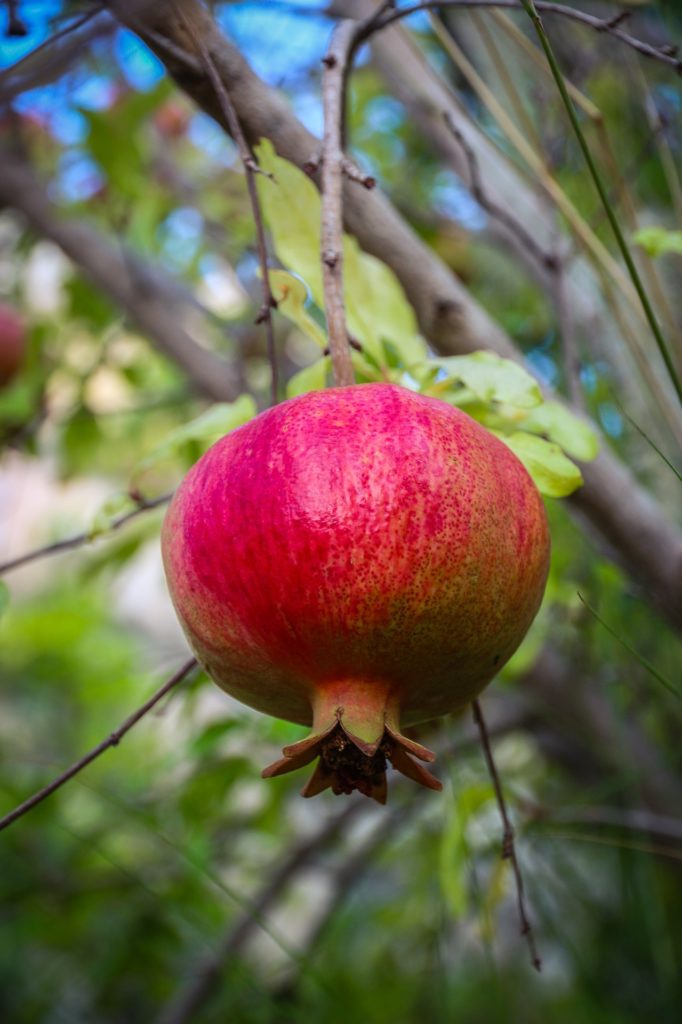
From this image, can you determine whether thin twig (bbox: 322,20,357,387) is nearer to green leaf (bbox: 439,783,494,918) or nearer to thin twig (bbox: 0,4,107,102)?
thin twig (bbox: 0,4,107,102)

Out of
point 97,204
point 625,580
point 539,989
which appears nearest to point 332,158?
point 625,580

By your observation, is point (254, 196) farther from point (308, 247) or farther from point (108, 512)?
point (108, 512)

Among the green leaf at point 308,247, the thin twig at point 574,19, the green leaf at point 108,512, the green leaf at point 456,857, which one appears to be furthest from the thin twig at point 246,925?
the thin twig at point 574,19

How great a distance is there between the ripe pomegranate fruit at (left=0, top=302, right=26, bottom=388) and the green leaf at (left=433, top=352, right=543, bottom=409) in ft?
4.11

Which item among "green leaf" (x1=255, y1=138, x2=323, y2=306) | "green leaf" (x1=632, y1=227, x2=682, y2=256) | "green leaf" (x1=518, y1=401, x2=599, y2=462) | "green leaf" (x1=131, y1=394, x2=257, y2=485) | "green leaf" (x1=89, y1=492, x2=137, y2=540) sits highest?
"green leaf" (x1=255, y1=138, x2=323, y2=306)

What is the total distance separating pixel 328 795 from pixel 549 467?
1092mm

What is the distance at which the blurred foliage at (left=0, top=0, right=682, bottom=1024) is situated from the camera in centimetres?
100

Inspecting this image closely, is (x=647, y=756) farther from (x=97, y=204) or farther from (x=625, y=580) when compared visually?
(x=97, y=204)

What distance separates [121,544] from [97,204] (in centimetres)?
75

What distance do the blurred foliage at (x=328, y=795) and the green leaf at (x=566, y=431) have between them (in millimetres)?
83

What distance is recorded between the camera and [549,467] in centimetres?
54

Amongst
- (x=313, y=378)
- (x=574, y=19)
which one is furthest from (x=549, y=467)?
(x=574, y=19)

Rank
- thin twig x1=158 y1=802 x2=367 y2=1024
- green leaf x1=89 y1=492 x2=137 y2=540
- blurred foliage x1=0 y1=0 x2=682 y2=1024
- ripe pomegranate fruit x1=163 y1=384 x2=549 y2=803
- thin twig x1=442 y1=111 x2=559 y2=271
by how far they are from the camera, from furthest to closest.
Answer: thin twig x1=158 y1=802 x2=367 y2=1024 < blurred foliage x1=0 y1=0 x2=682 y2=1024 < thin twig x1=442 y1=111 x2=559 y2=271 < green leaf x1=89 y1=492 x2=137 y2=540 < ripe pomegranate fruit x1=163 y1=384 x2=549 y2=803

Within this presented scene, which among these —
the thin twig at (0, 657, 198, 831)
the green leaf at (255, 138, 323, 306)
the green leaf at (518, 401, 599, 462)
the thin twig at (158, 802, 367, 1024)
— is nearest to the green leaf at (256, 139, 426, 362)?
the green leaf at (255, 138, 323, 306)
